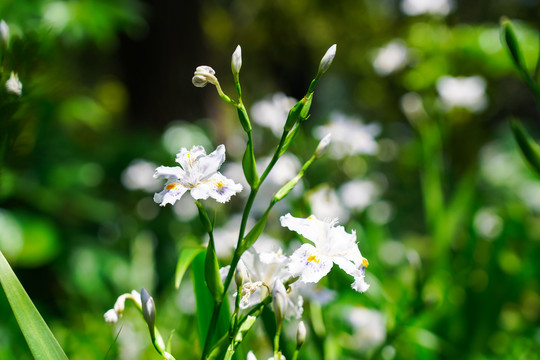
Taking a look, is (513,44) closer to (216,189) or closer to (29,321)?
(216,189)

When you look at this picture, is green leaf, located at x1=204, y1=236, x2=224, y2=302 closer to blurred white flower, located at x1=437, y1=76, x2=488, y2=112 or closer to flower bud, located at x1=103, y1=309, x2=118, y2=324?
flower bud, located at x1=103, y1=309, x2=118, y2=324

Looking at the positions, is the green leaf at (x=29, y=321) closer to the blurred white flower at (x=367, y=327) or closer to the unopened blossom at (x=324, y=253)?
the unopened blossom at (x=324, y=253)

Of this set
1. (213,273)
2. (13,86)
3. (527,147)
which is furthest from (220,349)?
(527,147)

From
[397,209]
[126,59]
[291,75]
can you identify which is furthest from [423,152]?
[291,75]

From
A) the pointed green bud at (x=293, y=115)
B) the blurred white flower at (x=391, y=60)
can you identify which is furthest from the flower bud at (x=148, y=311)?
the blurred white flower at (x=391, y=60)

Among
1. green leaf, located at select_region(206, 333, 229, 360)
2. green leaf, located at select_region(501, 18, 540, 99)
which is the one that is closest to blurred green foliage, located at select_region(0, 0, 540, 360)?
green leaf, located at select_region(206, 333, 229, 360)

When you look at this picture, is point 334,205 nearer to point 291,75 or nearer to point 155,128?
point 155,128
